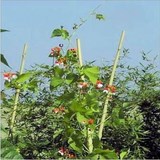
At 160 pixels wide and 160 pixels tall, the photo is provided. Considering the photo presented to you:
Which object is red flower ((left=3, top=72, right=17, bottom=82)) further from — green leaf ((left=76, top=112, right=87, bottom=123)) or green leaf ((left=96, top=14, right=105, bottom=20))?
green leaf ((left=96, top=14, right=105, bottom=20))

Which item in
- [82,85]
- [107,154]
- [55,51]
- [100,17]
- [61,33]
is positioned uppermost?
[100,17]

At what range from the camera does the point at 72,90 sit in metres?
2.90

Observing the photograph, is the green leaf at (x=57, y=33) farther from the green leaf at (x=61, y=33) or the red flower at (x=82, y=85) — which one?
the red flower at (x=82, y=85)

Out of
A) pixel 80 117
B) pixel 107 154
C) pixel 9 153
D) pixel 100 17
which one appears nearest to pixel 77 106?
pixel 80 117

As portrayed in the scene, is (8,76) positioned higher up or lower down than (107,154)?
higher up

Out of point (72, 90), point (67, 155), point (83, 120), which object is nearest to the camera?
point (83, 120)

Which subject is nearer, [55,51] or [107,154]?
[107,154]

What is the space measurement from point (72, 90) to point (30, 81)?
310mm

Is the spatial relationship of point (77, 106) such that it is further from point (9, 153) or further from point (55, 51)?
point (9, 153)

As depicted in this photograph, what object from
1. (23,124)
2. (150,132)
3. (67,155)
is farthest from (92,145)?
(150,132)

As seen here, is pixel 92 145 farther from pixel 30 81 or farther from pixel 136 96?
pixel 136 96

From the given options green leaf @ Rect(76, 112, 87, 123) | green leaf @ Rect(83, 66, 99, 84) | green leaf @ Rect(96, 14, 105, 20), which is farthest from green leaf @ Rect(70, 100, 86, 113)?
green leaf @ Rect(96, 14, 105, 20)

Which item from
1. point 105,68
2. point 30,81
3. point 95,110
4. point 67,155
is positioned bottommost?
point 67,155

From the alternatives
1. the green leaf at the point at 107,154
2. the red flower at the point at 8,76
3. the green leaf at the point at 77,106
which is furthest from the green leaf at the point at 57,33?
the green leaf at the point at 107,154
